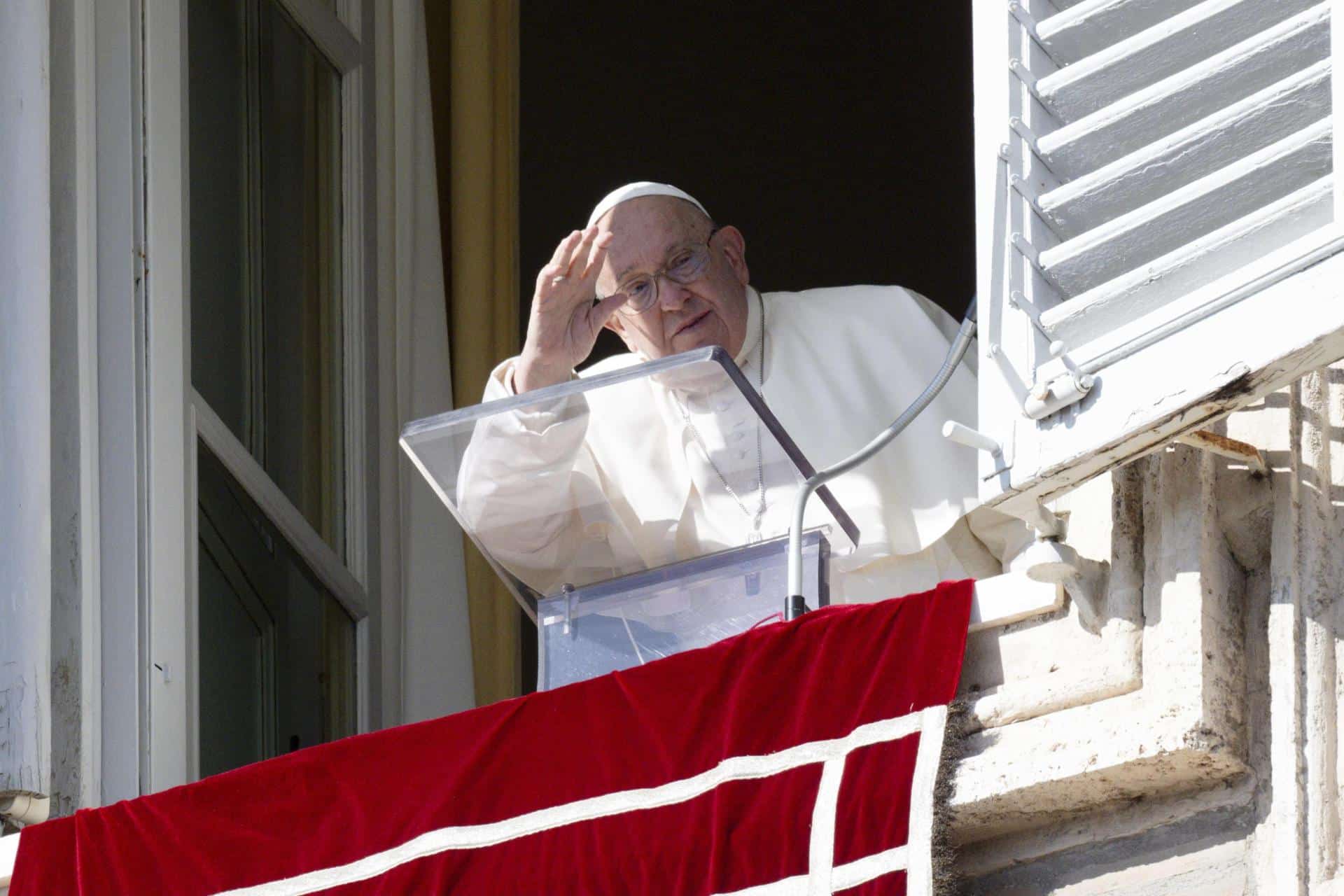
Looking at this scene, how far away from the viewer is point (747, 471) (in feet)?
10.6

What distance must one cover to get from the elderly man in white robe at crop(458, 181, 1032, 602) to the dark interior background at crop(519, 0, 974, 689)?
3152 millimetres

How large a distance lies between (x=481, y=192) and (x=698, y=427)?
1.82 metres

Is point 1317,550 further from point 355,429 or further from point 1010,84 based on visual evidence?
point 355,429

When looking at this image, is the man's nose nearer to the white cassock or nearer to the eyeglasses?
the eyeglasses

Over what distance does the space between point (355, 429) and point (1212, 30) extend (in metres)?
2.26

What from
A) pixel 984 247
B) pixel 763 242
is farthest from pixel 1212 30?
pixel 763 242

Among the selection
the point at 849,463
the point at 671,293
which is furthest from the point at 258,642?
the point at 849,463

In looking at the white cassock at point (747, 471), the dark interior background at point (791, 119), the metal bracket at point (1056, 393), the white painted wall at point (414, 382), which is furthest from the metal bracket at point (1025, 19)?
the dark interior background at point (791, 119)

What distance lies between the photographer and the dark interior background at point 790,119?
7.06 meters

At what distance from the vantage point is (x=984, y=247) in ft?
9.08

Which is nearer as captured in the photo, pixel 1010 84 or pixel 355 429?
pixel 1010 84

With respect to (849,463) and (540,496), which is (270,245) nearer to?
(540,496)

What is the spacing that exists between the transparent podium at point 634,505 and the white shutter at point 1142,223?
466 millimetres

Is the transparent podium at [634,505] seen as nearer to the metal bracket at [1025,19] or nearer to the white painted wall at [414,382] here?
the metal bracket at [1025,19]
